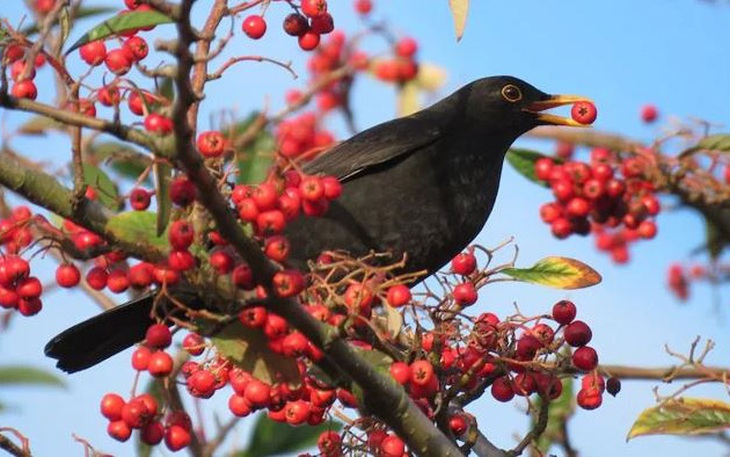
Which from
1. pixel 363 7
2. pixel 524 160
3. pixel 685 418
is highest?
pixel 363 7

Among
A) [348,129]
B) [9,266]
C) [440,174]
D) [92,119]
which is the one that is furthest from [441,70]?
[92,119]

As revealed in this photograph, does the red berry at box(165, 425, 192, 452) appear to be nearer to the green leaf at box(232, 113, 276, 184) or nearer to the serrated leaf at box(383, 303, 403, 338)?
the serrated leaf at box(383, 303, 403, 338)

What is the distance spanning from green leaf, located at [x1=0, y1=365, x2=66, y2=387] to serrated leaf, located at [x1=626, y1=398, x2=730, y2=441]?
7.18ft

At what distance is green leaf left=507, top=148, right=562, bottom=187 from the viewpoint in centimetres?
586

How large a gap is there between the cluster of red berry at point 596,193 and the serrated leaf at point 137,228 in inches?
130

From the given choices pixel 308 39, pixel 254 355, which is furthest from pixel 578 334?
pixel 308 39

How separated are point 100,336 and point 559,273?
1.45m

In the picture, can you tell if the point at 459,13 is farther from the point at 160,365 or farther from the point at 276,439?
the point at 276,439

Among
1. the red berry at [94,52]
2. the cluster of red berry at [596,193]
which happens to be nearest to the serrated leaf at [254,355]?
the red berry at [94,52]

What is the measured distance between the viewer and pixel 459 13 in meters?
3.09

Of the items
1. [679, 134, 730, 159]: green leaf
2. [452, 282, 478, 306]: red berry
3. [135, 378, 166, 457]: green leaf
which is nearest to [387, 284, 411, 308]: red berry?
[452, 282, 478, 306]: red berry

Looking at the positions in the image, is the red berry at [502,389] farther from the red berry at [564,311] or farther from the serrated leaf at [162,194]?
the serrated leaf at [162,194]

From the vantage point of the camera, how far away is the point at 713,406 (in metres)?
3.61

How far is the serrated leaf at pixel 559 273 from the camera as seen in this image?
11.8ft
